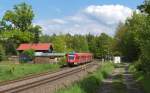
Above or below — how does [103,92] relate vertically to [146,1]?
below

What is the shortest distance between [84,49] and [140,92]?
159461mm

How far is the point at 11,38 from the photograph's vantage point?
147000 mm

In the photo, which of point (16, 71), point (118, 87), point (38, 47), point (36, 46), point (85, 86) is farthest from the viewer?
point (36, 46)

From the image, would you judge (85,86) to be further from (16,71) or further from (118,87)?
(16,71)

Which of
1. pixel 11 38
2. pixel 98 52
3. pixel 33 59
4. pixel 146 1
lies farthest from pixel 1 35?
pixel 146 1

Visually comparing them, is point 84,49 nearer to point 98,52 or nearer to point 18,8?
point 98,52

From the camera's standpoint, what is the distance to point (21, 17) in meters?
147

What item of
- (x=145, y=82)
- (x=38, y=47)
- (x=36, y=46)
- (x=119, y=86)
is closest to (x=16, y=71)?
(x=119, y=86)

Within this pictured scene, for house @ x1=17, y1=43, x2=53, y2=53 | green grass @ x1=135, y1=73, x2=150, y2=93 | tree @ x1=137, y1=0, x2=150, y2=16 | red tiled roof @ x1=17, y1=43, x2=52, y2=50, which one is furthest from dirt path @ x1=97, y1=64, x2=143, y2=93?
red tiled roof @ x1=17, y1=43, x2=52, y2=50

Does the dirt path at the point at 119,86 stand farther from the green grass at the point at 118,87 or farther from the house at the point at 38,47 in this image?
the house at the point at 38,47

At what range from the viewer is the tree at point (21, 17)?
14662cm

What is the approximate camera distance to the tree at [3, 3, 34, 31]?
147m

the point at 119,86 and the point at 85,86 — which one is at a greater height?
the point at 85,86

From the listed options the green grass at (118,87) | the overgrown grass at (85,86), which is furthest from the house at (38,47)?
the green grass at (118,87)
